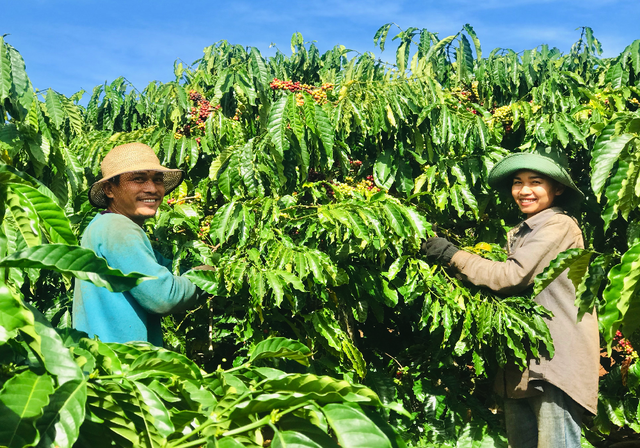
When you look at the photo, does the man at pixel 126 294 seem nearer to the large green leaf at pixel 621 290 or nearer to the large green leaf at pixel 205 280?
the large green leaf at pixel 205 280

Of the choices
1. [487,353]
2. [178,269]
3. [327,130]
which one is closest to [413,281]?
[487,353]

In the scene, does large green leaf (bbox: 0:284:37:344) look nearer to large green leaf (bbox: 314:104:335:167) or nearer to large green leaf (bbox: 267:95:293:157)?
large green leaf (bbox: 267:95:293:157)

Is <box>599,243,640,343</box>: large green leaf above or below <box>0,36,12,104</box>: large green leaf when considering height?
below

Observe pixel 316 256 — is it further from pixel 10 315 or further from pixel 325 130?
pixel 10 315

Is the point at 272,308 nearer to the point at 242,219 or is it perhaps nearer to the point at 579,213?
the point at 242,219

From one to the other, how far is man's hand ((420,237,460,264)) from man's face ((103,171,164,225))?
116cm

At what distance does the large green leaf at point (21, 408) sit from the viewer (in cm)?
67

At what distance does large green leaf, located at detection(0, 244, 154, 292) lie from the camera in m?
0.73

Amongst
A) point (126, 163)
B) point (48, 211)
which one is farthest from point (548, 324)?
point (48, 211)

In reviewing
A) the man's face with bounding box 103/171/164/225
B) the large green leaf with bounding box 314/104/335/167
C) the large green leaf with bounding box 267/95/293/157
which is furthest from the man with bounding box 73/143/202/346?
the large green leaf with bounding box 314/104/335/167

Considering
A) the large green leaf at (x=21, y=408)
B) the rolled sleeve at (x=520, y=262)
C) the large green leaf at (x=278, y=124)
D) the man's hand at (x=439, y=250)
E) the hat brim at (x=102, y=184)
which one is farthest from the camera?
the man's hand at (x=439, y=250)

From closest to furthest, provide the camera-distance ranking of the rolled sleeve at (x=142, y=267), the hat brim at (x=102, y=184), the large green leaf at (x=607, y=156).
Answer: the large green leaf at (x=607, y=156) → the rolled sleeve at (x=142, y=267) → the hat brim at (x=102, y=184)

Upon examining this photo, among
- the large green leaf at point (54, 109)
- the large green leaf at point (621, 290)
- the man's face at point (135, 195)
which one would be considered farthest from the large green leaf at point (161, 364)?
the large green leaf at point (54, 109)

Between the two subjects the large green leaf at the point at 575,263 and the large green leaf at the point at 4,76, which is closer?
the large green leaf at the point at 575,263
